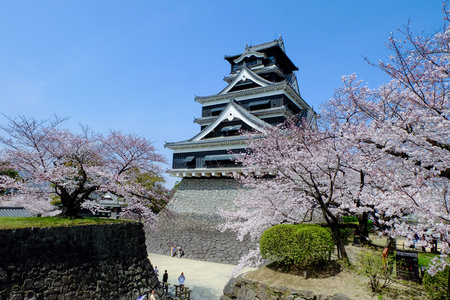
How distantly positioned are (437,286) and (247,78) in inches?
938

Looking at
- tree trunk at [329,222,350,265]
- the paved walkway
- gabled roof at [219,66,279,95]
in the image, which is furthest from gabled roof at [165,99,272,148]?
tree trunk at [329,222,350,265]

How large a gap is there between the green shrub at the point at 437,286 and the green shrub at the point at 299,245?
2.25 m

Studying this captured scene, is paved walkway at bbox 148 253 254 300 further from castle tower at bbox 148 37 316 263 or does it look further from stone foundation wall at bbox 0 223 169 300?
stone foundation wall at bbox 0 223 169 300

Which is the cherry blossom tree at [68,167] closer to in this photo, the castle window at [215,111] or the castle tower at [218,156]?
the castle tower at [218,156]

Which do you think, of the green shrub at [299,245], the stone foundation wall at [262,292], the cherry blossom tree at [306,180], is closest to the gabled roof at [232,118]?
the cherry blossom tree at [306,180]

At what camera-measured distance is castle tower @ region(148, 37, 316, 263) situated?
1734 centimetres

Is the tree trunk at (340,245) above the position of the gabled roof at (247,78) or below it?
below

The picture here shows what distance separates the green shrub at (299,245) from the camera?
702 cm

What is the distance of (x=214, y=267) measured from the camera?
1442cm

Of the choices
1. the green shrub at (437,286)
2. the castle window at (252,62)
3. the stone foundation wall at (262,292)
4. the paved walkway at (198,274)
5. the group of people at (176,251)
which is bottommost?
the paved walkway at (198,274)

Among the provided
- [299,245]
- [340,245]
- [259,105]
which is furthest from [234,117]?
[299,245]

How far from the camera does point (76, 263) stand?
7809mm

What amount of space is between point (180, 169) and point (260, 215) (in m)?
13.4

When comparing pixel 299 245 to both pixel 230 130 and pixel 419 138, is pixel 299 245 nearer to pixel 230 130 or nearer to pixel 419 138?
Answer: pixel 419 138
